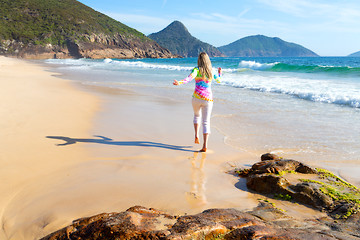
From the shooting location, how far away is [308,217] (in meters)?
2.88

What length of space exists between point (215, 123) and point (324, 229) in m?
5.11

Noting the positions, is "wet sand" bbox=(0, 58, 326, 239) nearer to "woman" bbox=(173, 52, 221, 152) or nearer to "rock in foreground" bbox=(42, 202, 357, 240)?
"woman" bbox=(173, 52, 221, 152)

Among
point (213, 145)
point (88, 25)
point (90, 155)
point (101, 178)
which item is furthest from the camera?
point (88, 25)

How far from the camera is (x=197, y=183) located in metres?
3.77

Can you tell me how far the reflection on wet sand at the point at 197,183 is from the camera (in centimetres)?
320

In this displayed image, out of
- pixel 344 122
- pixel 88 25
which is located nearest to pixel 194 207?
pixel 344 122

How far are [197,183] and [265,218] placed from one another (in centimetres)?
129

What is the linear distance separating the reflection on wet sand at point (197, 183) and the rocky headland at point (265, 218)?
1.88 feet

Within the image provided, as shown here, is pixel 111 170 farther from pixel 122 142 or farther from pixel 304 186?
pixel 304 186

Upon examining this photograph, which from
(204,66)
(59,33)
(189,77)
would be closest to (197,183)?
(189,77)

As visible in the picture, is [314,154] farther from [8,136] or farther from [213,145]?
[8,136]

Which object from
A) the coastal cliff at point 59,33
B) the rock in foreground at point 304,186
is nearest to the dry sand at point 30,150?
the rock in foreground at point 304,186

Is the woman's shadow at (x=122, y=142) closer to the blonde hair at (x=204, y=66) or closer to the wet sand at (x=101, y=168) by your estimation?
the wet sand at (x=101, y=168)

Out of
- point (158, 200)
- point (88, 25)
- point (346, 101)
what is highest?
point (88, 25)
